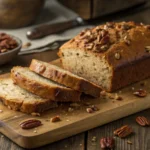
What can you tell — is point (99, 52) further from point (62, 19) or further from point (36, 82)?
point (62, 19)

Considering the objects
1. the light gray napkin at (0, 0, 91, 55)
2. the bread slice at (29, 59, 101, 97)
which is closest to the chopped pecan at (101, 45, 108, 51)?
the bread slice at (29, 59, 101, 97)

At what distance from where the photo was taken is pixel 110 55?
3205mm

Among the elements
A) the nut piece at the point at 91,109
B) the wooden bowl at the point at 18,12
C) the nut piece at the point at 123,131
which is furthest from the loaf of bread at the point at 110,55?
the wooden bowl at the point at 18,12

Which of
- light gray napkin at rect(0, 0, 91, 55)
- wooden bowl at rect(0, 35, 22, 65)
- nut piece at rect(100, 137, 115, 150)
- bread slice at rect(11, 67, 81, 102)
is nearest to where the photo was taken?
nut piece at rect(100, 137, 115, 150)

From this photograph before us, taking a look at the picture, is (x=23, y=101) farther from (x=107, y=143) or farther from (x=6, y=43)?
(x=6, y=43)

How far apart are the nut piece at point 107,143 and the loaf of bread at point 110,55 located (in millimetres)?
527

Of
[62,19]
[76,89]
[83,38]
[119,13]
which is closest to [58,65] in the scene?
[83,38]

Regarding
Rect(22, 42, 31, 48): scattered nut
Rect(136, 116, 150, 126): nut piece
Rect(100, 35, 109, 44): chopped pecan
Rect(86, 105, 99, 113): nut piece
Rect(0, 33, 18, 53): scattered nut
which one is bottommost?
Rect(136, 116, 150, 126): nut piece

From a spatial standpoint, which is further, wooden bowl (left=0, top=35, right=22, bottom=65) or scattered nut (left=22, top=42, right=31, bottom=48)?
scattered nut (left=22, top=42, right=31, bottom=48)

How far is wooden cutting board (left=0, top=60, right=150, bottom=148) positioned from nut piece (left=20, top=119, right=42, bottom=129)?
0.8 inches

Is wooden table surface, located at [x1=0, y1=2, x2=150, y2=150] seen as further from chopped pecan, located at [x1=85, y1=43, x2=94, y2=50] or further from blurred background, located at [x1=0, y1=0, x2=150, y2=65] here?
blurred background, located at [x1=0, y1=0, x2=150, y2=65]

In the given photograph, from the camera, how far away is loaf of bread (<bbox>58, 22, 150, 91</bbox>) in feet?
10.5

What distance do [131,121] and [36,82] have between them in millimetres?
580

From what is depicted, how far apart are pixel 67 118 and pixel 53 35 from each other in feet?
5.03
